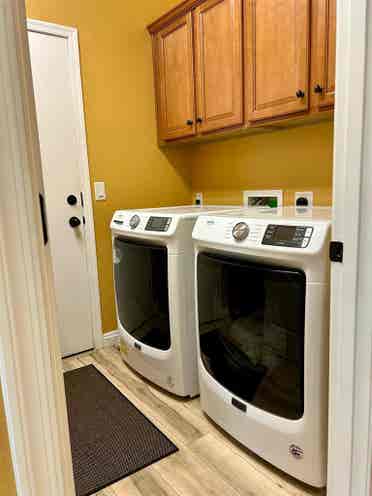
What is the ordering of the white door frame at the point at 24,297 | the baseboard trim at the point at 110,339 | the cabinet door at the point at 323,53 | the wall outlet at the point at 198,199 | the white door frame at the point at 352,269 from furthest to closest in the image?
1. the wall outlet at the point at 198,199
2. the baseboard trim at the point at 110,339
3. the cabinet door at the point at 323,53
4. the white door frame at the point at 352,269
5. the white door frame at the point at 24,297

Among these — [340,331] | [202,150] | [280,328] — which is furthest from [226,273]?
[202,150]

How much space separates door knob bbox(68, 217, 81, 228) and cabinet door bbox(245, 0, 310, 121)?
1251 millimetres

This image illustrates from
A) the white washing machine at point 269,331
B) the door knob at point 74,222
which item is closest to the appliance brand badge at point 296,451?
the white washing machine at point 269,331

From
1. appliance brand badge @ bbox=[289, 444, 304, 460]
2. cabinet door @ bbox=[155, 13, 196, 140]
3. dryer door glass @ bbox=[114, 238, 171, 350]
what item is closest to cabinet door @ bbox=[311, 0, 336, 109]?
cabinet door @ bbox=[155, 13, 196, 140]

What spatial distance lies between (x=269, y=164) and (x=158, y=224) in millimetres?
857

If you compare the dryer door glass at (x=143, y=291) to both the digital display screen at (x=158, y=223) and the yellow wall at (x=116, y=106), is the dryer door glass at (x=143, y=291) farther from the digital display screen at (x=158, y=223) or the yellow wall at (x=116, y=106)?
the yellow wall at (x=116, y=106)

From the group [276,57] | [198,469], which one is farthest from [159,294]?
[276,57]

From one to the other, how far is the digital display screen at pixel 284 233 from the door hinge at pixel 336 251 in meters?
0.16

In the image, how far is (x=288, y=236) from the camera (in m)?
1.11

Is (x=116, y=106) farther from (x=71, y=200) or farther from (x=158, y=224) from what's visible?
(x=158, y=224)

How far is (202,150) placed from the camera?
2.62 metres

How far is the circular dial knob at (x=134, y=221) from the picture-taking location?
1864 mm

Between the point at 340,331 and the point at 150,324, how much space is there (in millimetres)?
1104

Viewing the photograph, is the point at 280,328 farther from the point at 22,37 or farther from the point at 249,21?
the point at 249,21
